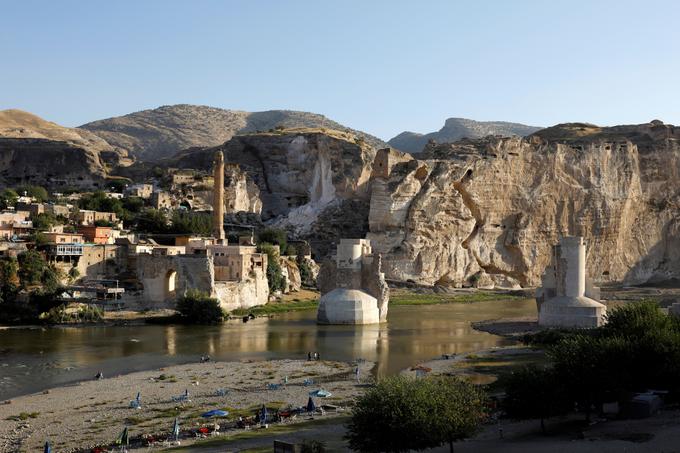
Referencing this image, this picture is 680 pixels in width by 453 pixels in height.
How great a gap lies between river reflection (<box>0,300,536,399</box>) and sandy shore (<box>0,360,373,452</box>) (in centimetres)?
132

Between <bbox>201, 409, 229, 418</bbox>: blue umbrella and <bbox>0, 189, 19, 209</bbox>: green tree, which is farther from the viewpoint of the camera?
<bbox>0, 189, 19, 209</bbox>: green tree

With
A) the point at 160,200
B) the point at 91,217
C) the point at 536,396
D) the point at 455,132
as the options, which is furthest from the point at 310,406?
the point at 455,132

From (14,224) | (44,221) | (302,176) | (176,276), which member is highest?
(302,176)

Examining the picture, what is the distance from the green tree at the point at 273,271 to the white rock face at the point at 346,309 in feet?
31.6

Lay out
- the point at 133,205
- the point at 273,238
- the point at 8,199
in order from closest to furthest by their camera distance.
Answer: the point at 8,199
the point at 273,238
the point at 133,205

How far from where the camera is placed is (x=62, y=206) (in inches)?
2007

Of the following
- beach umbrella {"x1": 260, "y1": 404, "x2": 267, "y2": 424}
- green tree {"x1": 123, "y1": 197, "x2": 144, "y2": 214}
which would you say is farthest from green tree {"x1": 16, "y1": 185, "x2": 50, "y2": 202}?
beach umbrella {"x1": 260, "y1": 404, "x2": 267, "y2": 424}

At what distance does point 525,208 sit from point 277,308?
3137 cm

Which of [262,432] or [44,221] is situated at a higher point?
[44,221]

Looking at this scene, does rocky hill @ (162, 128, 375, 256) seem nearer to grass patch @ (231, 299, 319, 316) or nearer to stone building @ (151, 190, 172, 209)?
stone building @ (151, 190, 172, 209)

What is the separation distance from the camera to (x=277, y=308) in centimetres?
4309

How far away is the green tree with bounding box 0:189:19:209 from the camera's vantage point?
53125mm

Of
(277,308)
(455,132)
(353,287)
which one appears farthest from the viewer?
(455,132)

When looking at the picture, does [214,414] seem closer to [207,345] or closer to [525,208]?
[207,345]
